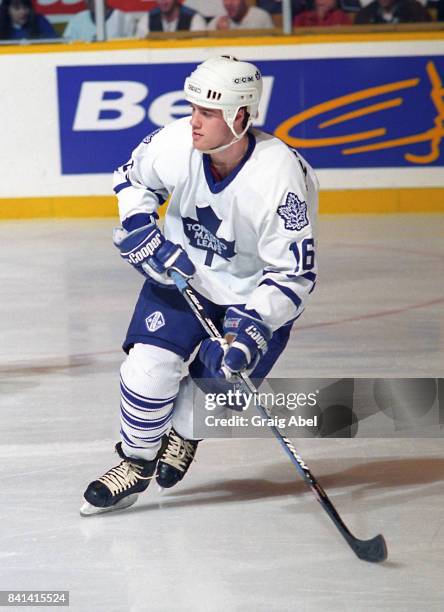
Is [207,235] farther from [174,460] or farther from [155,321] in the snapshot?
[174,460]

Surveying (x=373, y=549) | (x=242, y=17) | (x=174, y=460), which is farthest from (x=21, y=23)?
(x=373, y=549)

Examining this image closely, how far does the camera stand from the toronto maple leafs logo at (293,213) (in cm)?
289

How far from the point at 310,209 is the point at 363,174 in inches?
194

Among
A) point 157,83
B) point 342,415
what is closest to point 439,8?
point 157,83

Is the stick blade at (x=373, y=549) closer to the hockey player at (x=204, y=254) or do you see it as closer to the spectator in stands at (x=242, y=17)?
the hockey player at (x=204, y=254)

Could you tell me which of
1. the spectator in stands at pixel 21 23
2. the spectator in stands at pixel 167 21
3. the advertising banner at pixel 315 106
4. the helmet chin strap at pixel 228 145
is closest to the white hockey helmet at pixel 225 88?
the helmet chin strap at pixel 228 145

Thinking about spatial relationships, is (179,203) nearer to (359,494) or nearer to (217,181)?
(217,181)

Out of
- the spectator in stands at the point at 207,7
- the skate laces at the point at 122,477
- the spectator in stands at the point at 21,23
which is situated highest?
the skate laces at the point at 122,477

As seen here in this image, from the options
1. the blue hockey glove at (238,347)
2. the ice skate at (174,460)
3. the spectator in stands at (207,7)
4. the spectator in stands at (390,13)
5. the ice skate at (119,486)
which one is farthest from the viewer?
the spectator in stands at (207,7)

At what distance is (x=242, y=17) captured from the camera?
311 inches

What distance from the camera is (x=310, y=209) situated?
122 inches

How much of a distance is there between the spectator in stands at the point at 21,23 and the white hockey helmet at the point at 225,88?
5182 millimetres

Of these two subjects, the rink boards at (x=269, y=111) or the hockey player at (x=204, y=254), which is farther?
the rink boards at (x=269, y=111)

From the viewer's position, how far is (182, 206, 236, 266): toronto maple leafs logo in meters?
3.05
